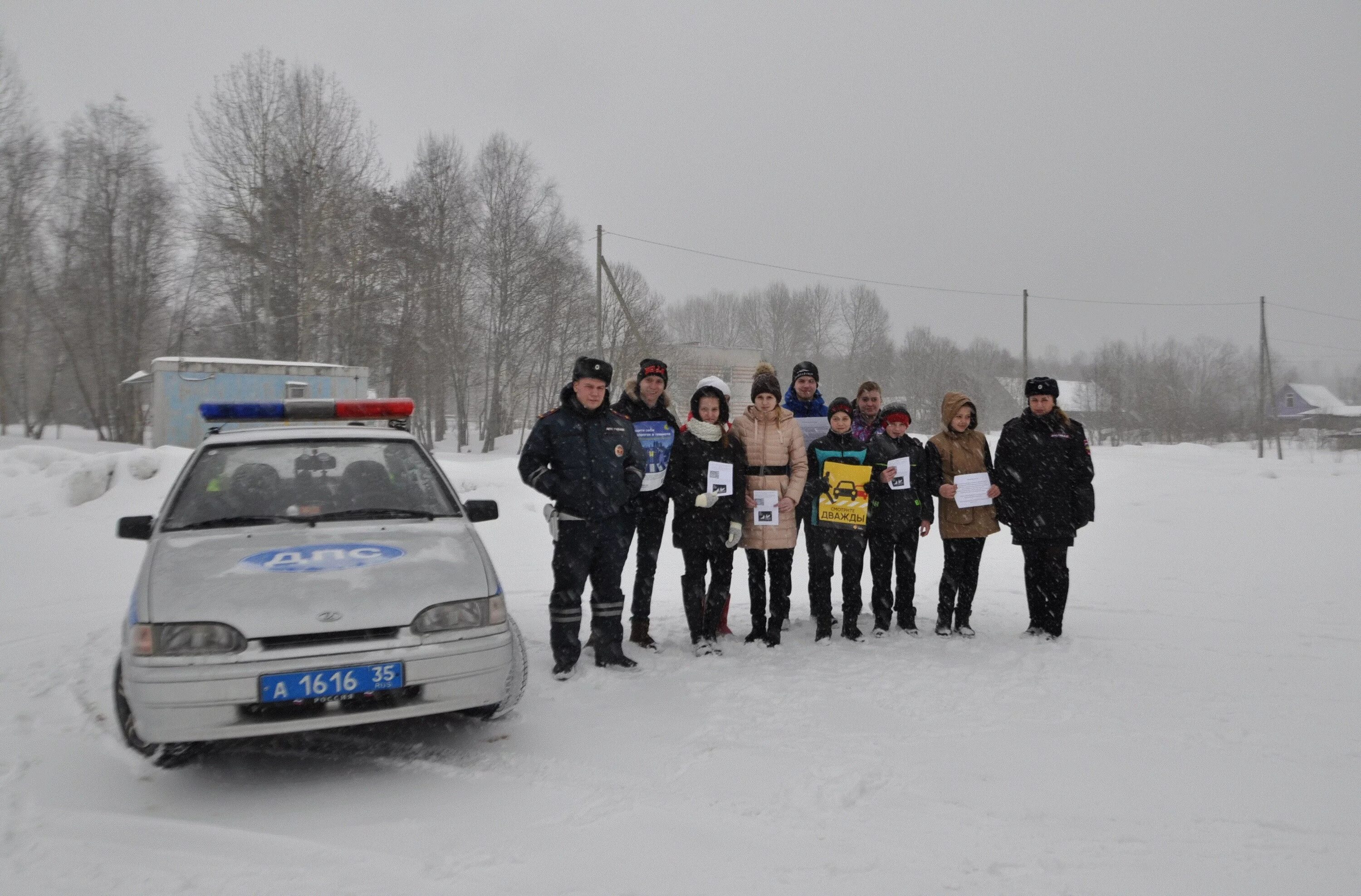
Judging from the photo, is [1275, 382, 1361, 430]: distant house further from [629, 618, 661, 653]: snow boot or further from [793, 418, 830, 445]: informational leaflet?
[629, 618, 661, 653]: snow boot

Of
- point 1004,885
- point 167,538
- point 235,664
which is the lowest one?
point 1004,885

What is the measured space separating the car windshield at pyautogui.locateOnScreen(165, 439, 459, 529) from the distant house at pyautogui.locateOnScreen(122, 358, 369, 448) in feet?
47.4

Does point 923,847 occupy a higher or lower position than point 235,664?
lower

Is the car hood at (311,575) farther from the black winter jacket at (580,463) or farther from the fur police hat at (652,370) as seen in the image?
the fur police hat at (652,370)

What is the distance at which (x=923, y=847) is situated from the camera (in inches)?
120

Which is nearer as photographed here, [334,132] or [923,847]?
[923,847]

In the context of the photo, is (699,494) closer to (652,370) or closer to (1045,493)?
(652,370)

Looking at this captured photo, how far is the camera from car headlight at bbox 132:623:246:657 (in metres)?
3.32

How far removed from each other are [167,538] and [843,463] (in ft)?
14.6

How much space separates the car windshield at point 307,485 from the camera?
4.31 metres

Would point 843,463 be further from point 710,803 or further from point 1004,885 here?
point 1004,885

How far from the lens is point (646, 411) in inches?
244

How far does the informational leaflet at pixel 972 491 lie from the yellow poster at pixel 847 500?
0.77m

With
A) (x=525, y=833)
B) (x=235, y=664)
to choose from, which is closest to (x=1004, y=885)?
(x=525, y=833)
